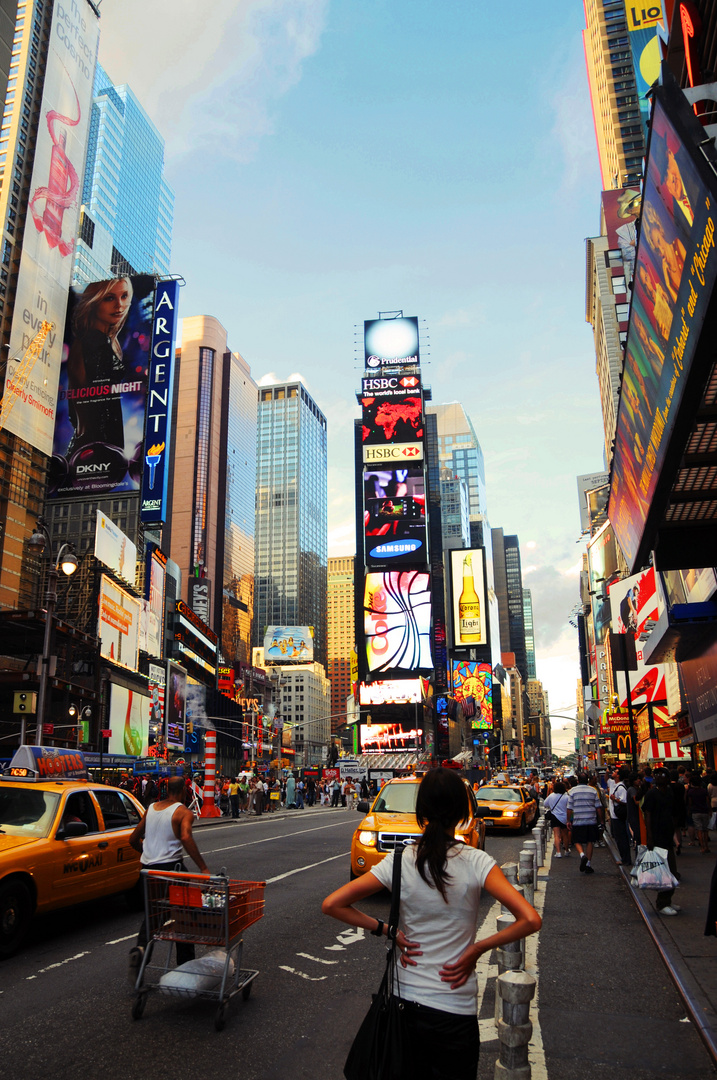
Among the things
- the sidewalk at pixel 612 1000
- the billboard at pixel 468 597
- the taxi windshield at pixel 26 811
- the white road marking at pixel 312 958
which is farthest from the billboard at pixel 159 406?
the billboard at pixel 468 597

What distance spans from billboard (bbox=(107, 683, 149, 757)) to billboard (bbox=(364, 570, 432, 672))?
4676 cm

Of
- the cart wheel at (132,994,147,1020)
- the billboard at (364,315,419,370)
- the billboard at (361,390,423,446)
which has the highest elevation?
the billboard at (364,315,419,370)

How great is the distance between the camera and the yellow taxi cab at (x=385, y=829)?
10727 millimetres

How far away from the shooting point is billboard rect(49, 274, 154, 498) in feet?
194

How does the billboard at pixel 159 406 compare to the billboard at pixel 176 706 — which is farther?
the billboard at pixel 176 706

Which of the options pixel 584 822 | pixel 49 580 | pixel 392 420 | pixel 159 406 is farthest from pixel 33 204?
pixel 584 822

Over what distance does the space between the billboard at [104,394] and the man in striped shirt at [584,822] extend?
4821cm

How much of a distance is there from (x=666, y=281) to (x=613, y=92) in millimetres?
116935

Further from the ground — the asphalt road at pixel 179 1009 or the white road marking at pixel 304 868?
the asphalt road at pixel 179 1009

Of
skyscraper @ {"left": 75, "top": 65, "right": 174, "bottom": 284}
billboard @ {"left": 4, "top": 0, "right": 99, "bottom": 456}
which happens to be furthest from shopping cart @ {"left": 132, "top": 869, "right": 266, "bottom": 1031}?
skyscraper @ {"left": 75, "top": 65, "right": 174, "bottom": 284}

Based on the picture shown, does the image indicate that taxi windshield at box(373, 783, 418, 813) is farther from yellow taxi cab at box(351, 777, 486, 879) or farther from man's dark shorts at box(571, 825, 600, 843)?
man's dark shorts at box(571, 825, 600, 843)

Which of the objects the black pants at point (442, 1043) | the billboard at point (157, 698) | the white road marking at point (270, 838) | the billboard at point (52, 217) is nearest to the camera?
the black pants at point (442, 1043)

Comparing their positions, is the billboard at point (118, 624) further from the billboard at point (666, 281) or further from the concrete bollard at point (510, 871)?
→ the billboard at point (666, 281)

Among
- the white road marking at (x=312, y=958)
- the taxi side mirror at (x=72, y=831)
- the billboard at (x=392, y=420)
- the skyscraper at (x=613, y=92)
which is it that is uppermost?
the skyscraper at (x=613, y=92)
